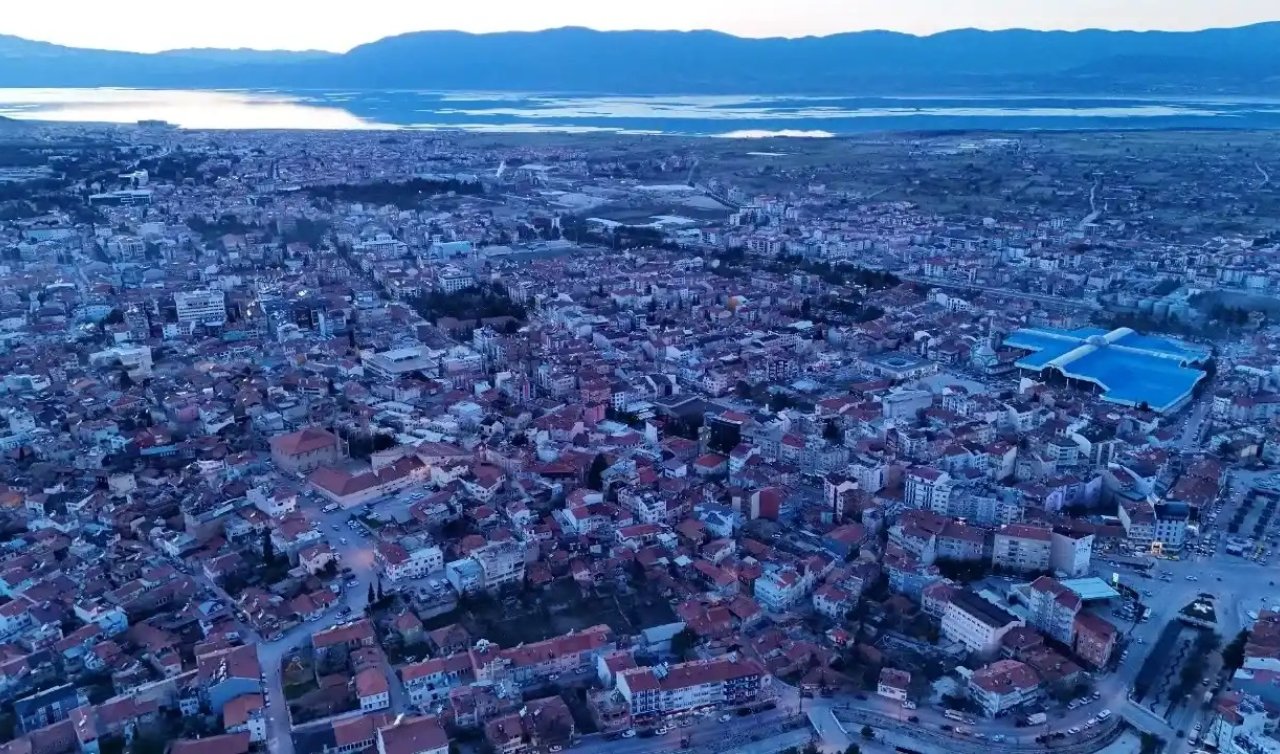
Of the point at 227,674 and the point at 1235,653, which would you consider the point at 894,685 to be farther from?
the point at 227,674

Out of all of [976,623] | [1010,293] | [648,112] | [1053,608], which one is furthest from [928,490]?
[648,112]

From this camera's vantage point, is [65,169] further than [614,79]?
No

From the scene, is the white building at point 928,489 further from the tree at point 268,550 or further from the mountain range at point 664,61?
the mountain range at point 664,61

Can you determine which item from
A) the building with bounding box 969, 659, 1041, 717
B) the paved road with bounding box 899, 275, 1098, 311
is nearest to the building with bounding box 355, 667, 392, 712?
the building with bounding box 969, 659, 1041, 717

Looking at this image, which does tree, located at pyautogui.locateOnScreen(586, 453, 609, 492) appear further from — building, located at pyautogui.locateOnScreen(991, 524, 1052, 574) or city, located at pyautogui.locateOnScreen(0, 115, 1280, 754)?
building, located at pyautogui.locateOnScreen(991, 524, 1052, 574)

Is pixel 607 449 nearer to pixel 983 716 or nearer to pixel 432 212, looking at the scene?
pixel 983 716

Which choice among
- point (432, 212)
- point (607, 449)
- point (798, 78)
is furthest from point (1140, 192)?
point (798, 78)
